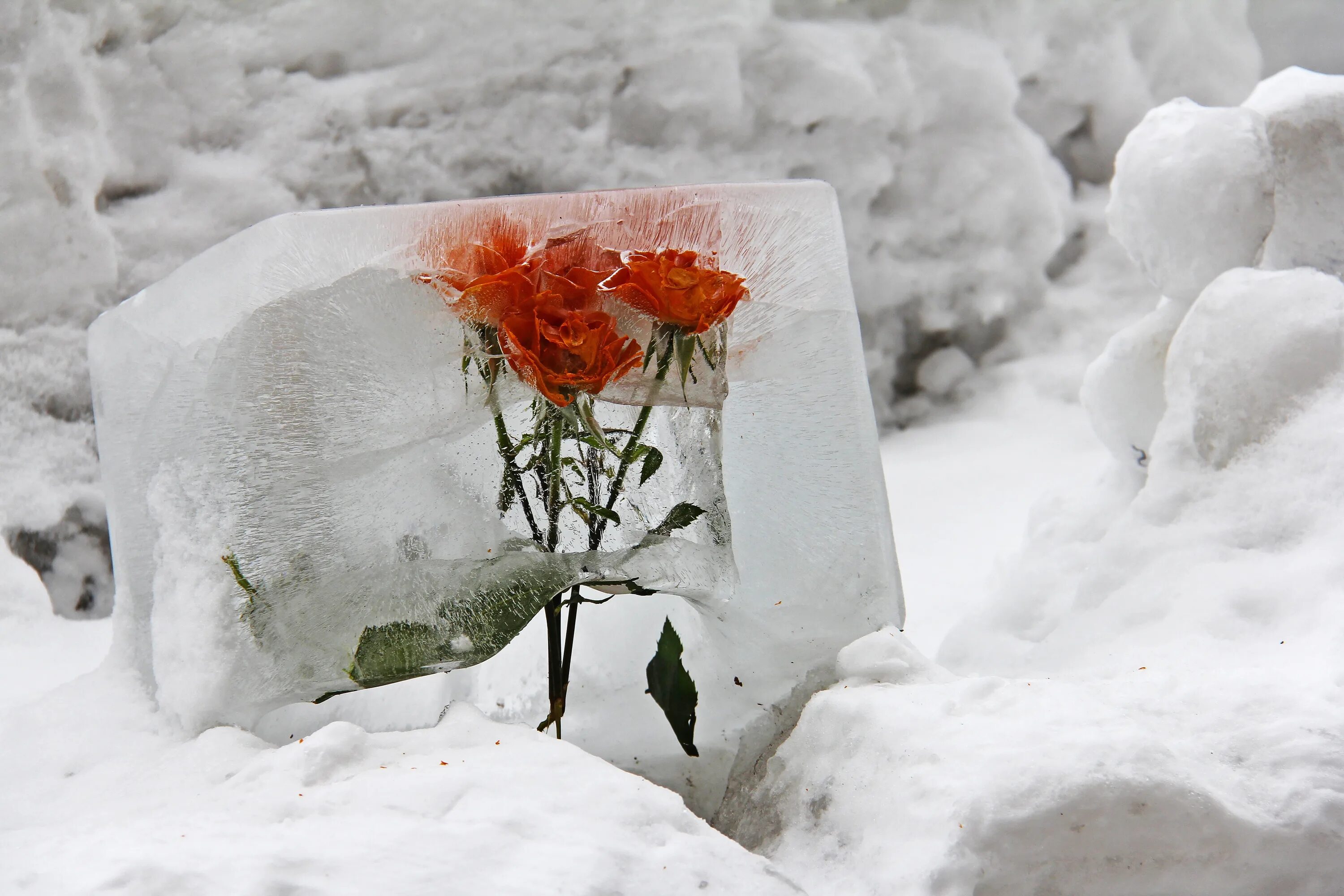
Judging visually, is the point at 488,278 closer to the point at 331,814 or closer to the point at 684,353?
the point at 684,353

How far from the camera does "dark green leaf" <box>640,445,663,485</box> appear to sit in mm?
530

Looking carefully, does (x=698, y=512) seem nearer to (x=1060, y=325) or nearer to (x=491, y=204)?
(x=491, y=204)

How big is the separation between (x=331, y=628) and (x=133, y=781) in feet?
0.34

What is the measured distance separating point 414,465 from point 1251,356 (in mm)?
469

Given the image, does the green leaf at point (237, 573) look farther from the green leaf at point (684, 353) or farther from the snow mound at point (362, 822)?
the green leaf at point (684, 353)

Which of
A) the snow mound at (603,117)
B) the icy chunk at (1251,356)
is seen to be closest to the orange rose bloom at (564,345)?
the icy chunk at (1251,356)

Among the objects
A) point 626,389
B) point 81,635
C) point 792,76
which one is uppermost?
point 792,76

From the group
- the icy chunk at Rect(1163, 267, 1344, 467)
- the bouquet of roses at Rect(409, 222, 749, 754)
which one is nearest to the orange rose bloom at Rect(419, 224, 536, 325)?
the bouquet of roses at Rect(409, 222, 749, 754)

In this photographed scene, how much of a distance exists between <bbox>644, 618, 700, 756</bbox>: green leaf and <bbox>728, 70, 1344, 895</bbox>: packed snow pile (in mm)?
53

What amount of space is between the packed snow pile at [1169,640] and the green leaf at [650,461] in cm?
13

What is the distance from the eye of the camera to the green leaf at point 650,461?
529mm

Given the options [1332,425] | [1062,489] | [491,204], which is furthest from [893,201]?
[491,204]

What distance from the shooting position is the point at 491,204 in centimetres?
54

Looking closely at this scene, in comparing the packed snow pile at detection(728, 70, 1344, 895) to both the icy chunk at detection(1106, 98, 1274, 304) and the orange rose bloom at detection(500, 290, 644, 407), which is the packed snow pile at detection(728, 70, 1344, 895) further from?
the orange rose bloom at detection(500, 290, 644, 407)
